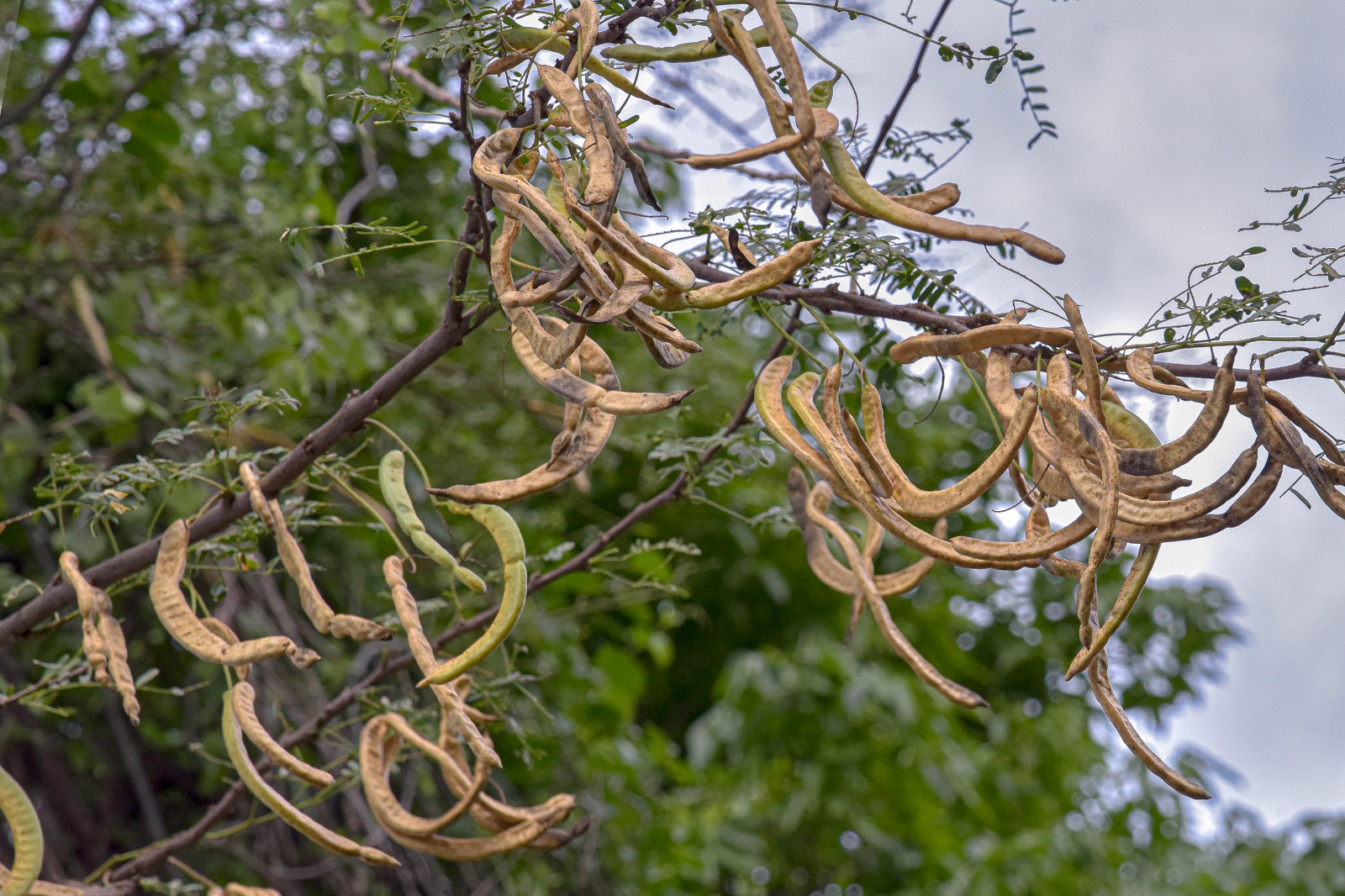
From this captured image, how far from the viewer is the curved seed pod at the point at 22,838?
28.0 inches

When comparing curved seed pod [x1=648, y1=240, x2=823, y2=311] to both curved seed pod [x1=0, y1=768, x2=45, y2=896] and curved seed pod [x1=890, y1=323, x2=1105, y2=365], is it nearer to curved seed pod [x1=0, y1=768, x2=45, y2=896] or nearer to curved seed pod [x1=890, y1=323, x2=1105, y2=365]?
curved seed pod [x1=890, y1=323, x2=1105, y2=365]

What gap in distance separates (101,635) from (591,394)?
39 centimetres

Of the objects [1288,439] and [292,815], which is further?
[292,815]

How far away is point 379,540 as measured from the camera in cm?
157

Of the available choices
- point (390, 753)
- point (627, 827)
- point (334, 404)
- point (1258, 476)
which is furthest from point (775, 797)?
point (1258, 476)

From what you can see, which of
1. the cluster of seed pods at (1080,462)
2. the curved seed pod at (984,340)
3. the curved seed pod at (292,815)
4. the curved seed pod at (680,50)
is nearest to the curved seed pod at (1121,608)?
the cluster of seed pods at (1080,462)

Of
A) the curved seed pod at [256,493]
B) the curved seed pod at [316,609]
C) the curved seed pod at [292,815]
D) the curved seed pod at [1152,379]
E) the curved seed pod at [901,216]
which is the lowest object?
the curved seed pod at [292,815]

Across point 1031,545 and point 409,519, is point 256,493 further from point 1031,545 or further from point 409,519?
point 1031,545

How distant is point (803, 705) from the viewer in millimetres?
2316

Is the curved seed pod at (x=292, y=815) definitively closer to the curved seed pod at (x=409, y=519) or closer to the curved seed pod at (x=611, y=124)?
the curved seed pod at (x=409, y=519)

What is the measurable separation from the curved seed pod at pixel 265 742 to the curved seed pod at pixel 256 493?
0.11 m

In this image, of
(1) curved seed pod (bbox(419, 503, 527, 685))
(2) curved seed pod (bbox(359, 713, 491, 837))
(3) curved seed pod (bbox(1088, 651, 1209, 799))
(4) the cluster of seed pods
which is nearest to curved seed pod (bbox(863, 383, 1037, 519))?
(4) the cluster of seed pods

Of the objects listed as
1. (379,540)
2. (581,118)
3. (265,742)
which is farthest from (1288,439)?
(379,540)

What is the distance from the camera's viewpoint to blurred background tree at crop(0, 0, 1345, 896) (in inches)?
62.1
